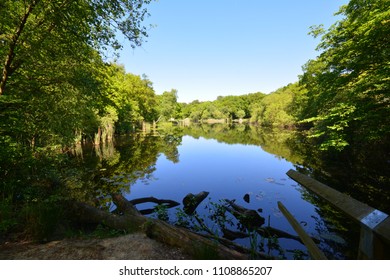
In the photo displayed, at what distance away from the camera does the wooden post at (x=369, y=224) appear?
4.29 ft

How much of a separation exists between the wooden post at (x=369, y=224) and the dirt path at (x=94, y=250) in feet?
9.63

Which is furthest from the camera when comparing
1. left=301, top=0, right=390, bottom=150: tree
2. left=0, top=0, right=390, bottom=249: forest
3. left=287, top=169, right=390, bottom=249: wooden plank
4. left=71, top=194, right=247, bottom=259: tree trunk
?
left=301, top=0, right=390, bottom=150: tree

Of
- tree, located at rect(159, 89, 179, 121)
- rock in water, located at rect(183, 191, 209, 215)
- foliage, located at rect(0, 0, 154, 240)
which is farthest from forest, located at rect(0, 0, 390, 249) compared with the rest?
tree, located at rect(159, 89, 179, 121)

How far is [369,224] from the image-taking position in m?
1.35

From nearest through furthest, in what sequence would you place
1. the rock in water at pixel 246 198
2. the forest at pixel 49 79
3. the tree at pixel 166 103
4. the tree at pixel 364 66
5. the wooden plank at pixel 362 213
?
the wooden plank at pixel 362 213 → the forest at pixel 49 79 → the tree at pixel 364 66 → the rock in water at pixel 246 198 → the tree at pixel 166 103

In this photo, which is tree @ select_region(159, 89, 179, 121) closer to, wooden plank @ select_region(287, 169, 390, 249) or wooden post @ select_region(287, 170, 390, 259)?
wooden plank @ select_region(287, 169, 390, 249)

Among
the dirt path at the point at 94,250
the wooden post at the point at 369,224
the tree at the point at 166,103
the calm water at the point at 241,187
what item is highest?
the tree at the point at 166,103

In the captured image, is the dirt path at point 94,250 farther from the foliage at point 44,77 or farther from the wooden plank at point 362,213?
the wooden plank at point 362,213

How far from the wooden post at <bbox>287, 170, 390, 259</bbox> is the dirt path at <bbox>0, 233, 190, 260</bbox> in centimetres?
293

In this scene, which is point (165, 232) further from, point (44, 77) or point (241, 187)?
point (241, 187)

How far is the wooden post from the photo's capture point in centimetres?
131

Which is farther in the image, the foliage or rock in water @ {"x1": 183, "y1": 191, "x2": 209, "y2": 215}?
rock in water @ {"x1": 183, "y1": 191, "x2": 209, "y2": 215}

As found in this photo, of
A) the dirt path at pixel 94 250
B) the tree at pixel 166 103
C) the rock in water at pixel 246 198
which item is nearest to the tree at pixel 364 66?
the rock in water at pixel 246 198

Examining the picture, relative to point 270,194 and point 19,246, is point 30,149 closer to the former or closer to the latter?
point 19,246
